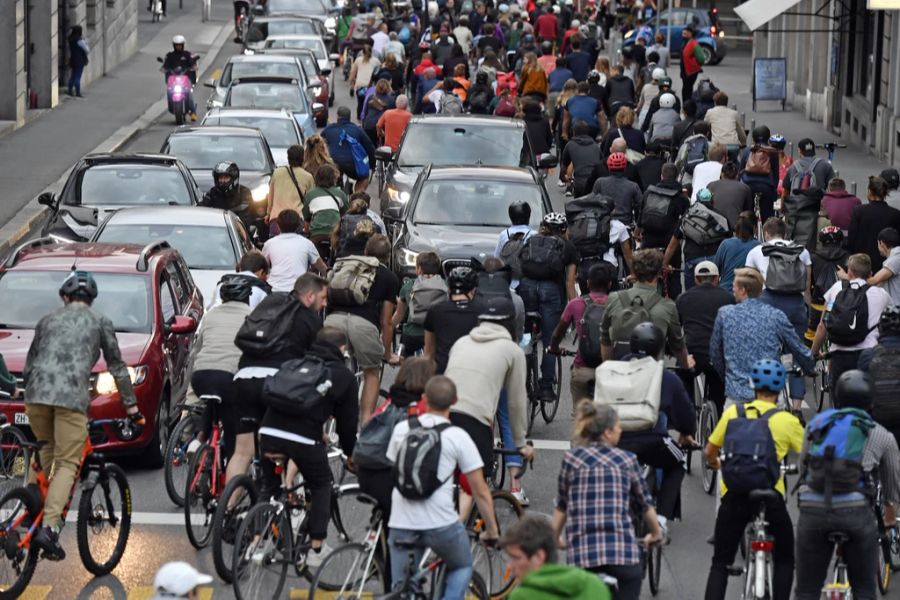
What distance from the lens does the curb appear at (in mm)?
25297

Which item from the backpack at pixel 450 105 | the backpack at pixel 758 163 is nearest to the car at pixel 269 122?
the backpack at pixel 450 105

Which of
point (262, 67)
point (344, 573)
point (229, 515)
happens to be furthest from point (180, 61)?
point (344, 573)

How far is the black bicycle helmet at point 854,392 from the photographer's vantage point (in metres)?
10.2

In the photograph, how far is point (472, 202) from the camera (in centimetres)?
1989

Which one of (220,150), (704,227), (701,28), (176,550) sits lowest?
(176,550)

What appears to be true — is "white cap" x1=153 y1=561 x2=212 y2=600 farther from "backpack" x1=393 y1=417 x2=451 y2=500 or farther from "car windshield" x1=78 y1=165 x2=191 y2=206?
"car windshield" x1=78 y1=165 x2=191 y2=206

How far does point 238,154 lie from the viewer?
24344 millimetres

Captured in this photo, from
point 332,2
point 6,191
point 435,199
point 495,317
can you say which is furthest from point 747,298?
point 332,2

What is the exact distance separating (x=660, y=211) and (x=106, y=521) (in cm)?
867

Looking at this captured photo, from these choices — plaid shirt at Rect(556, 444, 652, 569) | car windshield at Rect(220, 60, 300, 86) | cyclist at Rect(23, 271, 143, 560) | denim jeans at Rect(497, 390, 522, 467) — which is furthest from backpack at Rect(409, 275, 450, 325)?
car windshield at Rect(220, 60, 300, 86)

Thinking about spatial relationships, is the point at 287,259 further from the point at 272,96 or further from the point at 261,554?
the point at 272,96

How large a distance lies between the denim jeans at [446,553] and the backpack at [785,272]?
20.5ft

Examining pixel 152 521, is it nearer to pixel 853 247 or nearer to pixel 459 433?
pixel 459 433

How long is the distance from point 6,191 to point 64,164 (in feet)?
9.71
